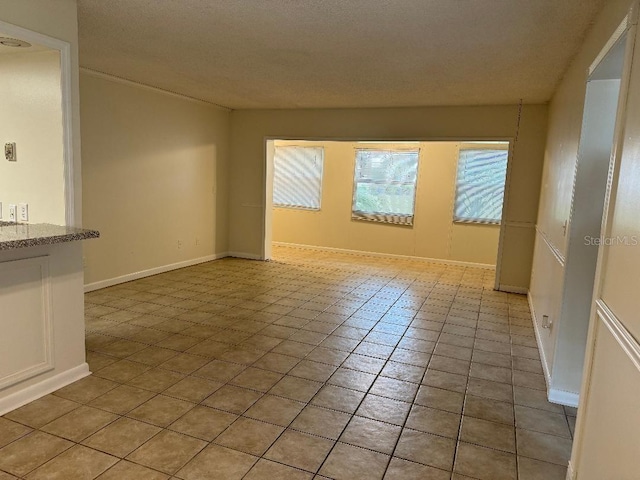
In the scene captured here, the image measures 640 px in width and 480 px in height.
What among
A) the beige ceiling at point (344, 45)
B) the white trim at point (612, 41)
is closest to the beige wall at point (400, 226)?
the beige ceiling at point (344, 45)

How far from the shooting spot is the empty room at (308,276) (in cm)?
199

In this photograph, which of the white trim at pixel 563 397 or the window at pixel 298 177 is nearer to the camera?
the white trim at pixel 563 397

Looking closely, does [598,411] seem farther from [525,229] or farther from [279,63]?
[525,229]

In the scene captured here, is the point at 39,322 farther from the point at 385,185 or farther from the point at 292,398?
the point at 385,185

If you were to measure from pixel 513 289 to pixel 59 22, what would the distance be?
5421 millimetres

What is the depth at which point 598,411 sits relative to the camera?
1647mm

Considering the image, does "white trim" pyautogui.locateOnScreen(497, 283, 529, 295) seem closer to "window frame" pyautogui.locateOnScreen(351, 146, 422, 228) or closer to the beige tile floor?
the beige tile floor

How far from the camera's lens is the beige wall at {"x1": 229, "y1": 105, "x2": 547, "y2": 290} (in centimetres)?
541

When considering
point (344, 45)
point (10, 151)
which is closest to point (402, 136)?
point (344, 45)

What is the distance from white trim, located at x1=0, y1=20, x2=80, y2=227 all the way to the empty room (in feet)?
0.04

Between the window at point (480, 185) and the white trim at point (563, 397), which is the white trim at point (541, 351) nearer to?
the white trim at point (563, 397)

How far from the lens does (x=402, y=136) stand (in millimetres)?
5871

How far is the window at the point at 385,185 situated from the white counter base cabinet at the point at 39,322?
Answer: 576cm

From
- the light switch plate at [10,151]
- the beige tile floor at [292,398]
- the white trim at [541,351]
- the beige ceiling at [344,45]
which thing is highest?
the beige ceiling at [344,45]
